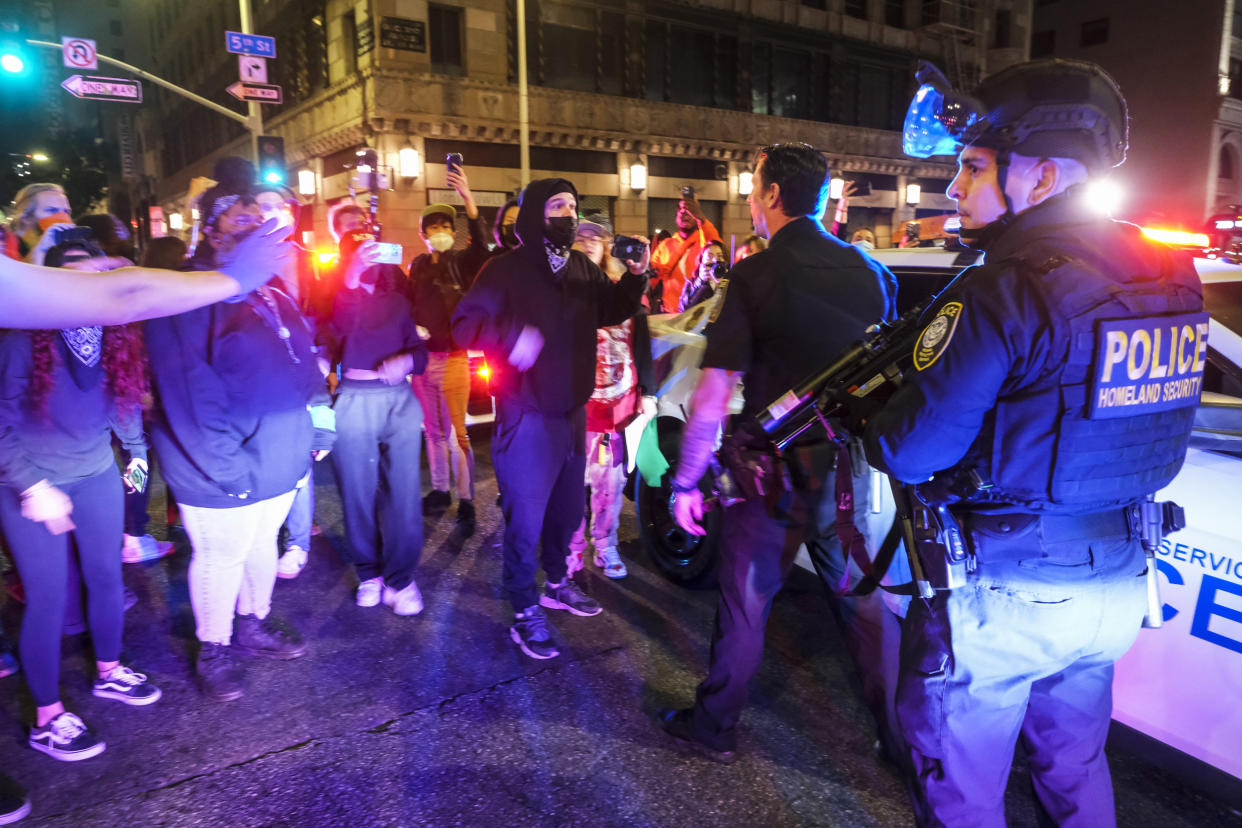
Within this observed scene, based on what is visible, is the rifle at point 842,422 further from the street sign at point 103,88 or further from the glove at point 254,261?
the street sign at point 103,88

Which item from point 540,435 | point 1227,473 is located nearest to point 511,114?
point 540,435

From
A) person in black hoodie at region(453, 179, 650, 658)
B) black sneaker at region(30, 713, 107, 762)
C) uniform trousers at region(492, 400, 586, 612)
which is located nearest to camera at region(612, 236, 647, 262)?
person in black hoodie at region(453, 179, 650, 658)

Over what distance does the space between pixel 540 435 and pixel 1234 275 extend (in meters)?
2.84

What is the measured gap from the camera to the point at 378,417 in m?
3.88

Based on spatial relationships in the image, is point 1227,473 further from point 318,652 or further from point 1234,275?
point 318,652

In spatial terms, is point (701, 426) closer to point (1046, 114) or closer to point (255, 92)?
point (1046, 114)

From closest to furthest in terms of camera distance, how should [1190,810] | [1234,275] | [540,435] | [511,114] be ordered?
[1190,810], [1234,275], [540,435], [511,114]

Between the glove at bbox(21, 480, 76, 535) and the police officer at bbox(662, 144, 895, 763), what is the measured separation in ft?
7.08

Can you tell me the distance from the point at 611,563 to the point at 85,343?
2748mm

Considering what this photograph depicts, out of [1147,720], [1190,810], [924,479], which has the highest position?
[924,479]

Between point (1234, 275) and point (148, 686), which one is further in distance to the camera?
point (148, 686)

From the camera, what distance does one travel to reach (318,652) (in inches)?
141

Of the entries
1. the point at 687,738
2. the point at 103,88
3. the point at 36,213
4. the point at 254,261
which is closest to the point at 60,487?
the point at 254,261

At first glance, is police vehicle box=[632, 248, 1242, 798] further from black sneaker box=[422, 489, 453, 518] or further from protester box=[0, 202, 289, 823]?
black sneaker box=[422, 489, 453, 518]
